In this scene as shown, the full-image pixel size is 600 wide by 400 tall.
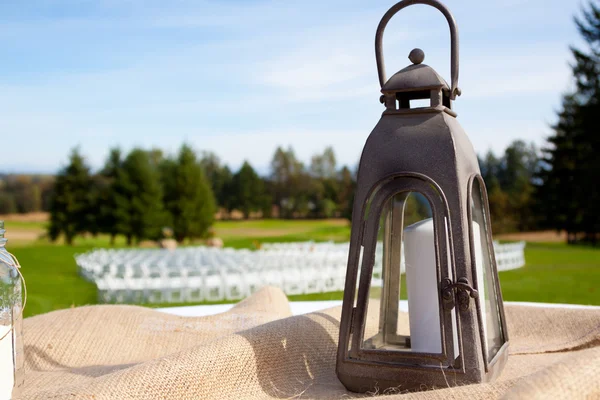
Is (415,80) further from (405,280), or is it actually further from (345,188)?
(345,188)

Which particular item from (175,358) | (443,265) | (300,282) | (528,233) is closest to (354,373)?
(443,265)

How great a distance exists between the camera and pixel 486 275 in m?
2.07

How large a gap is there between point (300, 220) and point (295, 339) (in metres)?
52.9

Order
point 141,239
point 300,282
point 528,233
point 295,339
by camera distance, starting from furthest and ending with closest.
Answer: point 528,233 → point 141,239 → point 300,282 → point 295,339

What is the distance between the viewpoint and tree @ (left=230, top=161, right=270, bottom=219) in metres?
54.0

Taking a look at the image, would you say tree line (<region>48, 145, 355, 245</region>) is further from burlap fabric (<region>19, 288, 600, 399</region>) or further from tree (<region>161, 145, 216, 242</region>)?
burlap fabric (<region>19, 288, 600, 399</region>)

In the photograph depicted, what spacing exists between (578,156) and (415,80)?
33906 mm

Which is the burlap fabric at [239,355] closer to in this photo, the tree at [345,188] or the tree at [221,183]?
the tree at [345,188]

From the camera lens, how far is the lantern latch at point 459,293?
1750mm

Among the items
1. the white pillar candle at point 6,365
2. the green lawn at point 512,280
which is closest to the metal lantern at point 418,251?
the white pillar candle at point 6,365

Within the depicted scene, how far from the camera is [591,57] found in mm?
30625

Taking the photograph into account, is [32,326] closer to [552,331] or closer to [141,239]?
[552,331]

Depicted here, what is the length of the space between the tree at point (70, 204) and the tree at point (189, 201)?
200 inches

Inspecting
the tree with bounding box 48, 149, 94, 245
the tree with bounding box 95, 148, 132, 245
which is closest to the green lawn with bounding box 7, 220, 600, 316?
the tree with bounding box 95, 148, 132, 245
